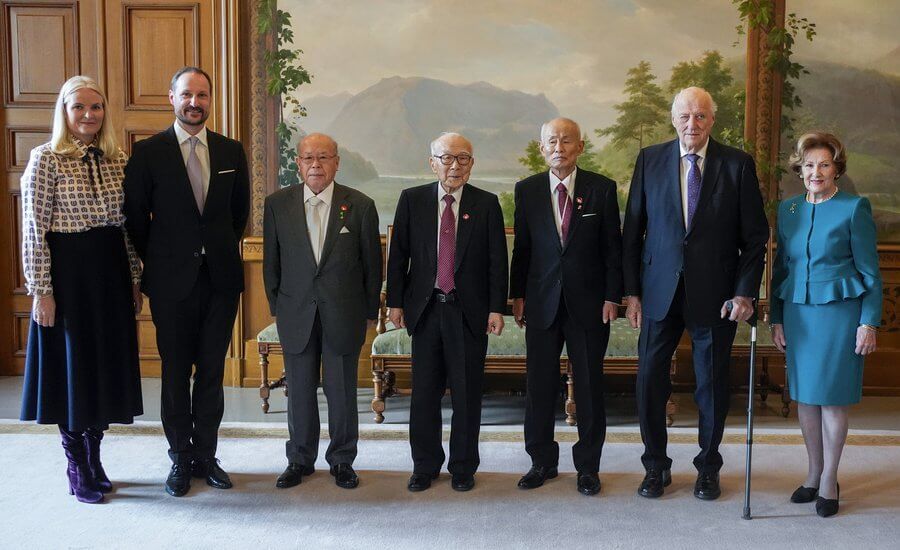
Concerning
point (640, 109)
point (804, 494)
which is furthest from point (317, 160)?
point (640, 109)

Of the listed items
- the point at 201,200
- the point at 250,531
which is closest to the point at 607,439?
the point at 250,531

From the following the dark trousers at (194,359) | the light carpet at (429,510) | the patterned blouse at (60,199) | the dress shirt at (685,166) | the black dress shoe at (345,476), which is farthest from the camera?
A: the black dress shoe at (345,476)

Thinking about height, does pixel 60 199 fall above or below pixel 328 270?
above

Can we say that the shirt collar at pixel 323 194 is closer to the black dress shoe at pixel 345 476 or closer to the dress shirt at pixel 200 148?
the dress shirt at pixel 200 148

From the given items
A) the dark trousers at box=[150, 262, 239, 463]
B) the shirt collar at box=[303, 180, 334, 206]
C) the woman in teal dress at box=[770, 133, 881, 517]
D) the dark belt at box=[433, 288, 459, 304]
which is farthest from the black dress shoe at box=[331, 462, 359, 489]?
the woman in teal dress at box=[770, 133, 881, 517]

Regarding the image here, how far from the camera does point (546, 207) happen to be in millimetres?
3199

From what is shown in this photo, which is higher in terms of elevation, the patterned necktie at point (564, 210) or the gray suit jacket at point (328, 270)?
the patterned necktie at point (564, 210)

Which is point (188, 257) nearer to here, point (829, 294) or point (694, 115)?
point (694, 115)

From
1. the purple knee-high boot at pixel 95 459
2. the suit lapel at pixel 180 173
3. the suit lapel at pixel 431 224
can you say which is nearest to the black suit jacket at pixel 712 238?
the suit lapel at pixel 431 224

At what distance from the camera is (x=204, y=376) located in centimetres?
325

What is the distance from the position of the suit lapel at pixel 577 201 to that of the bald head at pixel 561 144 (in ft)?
0.23

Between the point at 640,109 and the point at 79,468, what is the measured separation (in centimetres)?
376

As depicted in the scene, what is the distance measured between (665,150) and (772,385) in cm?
223

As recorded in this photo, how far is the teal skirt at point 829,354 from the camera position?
3.00 m
